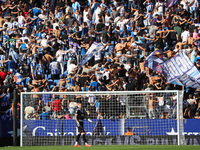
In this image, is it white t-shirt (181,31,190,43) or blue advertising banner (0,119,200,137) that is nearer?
blue advertising banner (0,119,200,137)

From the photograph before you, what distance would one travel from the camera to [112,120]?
64.4 feet

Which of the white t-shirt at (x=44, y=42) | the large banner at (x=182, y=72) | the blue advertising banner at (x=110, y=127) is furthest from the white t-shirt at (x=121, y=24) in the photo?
the blue advertising banner at (x=110, y=127)

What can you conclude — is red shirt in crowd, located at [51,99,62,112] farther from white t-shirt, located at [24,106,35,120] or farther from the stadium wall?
white t-shirt, located at [24,106,35,120]

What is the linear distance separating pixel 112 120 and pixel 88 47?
19.2 feet

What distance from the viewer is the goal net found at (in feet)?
63.7

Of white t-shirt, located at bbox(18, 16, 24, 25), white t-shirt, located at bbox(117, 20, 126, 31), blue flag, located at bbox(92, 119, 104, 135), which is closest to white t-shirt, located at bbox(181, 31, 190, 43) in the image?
white t-shirt, located at bbox(117, 20, 126, 31)

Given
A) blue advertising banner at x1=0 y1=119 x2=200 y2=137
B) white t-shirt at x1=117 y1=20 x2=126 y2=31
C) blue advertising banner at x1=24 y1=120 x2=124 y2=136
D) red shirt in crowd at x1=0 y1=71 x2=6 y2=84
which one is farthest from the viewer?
white t-shirt at x1=117 y1=20 x2=126 y2=31

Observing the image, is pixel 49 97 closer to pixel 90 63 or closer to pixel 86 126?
pixel 86 126

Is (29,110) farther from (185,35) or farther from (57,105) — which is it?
(185,35)

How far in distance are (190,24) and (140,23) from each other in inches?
96.3

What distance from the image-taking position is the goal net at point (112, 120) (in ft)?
63.7

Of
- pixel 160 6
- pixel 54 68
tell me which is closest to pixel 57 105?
pixel 54 68

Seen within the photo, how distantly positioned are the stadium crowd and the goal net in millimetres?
56

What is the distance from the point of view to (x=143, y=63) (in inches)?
893
